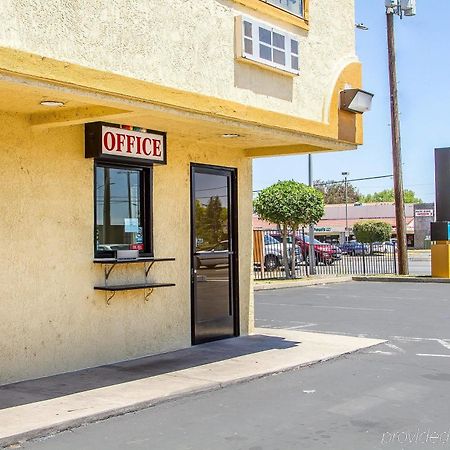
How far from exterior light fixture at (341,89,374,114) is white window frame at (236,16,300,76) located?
1.16 metres

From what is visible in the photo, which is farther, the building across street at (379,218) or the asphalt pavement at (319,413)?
the building across street at (379,218)

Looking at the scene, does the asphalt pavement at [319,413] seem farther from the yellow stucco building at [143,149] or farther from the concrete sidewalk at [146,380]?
the yellow stucco building at [143,149]

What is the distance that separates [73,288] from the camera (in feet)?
28.0

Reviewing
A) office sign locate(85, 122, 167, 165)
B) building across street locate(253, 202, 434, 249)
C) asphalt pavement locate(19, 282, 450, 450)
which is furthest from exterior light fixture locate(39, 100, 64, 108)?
building across street locate(253, 202, 434, 249)

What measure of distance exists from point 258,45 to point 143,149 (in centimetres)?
205

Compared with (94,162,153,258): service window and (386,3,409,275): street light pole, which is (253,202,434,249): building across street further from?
Result: (94,162,153,258): service window

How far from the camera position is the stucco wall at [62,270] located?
784 cm

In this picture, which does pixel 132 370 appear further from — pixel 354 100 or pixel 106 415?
pixel 354 100

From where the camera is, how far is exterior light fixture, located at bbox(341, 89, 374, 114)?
10.6 meters

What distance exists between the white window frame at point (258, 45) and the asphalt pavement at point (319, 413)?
4.00 meters

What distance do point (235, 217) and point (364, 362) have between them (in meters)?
3.23

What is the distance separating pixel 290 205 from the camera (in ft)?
77.3

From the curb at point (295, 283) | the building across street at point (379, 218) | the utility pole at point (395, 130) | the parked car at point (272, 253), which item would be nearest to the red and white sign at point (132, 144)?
the curb at point (295, 283)

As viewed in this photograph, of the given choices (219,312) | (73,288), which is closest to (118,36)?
(73,288)
